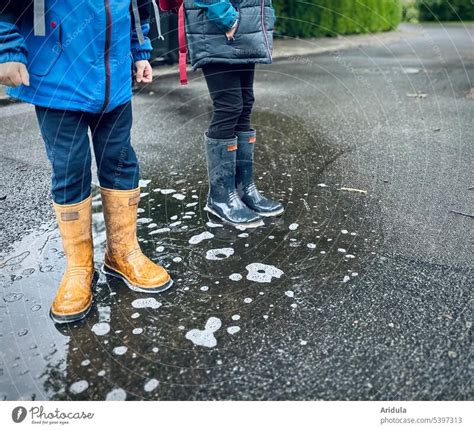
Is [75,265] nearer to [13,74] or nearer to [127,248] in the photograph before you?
[127,248]

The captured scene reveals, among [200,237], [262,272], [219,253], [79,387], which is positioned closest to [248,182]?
[200,237]

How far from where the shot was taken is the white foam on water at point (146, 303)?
75.7 inches

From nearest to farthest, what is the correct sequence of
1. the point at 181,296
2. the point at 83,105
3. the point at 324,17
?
the point at 83,105 < the point at 181,296 < the point at 324,17

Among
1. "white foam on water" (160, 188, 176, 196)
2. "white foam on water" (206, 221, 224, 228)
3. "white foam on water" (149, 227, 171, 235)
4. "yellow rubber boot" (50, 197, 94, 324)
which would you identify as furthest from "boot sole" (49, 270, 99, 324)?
"white foam on water" (160, 188, 176, 196)

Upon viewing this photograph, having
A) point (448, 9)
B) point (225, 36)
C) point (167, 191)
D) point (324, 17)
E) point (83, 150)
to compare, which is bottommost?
point (448, 9)

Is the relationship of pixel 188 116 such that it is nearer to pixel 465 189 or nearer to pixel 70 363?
pixel 465 189

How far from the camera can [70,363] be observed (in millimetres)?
1614

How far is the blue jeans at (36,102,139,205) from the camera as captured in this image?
177 centimetres

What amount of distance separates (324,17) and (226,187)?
33.3ft

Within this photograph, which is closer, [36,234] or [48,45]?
[48,45]

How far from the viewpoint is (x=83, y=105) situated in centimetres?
Answer: 174

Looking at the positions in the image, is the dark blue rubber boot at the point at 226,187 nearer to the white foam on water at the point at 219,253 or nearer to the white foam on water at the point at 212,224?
the white foam on water at the point at 212,224
